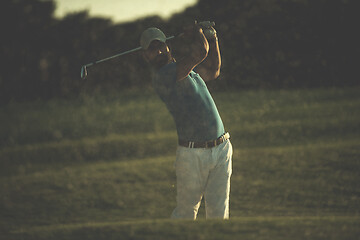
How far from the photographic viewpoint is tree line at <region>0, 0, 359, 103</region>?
1042 inches

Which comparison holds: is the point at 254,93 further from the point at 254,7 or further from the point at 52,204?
the point at 52,204

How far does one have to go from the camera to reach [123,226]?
4.98 m

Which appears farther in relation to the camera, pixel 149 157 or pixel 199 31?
pixel 149 157

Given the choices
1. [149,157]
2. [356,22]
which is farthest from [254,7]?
[149,157]

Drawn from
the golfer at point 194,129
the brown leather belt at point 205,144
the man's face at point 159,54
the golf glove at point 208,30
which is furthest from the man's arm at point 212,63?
the brown leather belt at point 205,144

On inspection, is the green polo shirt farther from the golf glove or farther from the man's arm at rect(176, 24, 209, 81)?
the golf glove

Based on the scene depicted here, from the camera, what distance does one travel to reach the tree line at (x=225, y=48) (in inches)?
1042

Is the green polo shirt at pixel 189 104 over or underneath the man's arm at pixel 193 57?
underneath

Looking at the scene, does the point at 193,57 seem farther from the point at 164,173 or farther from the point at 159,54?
the point at 164,173

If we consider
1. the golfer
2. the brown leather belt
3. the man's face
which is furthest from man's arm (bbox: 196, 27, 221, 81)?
the brown leather belt

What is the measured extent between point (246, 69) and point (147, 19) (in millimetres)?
4639

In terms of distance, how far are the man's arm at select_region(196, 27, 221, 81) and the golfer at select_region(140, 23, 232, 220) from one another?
13.1 inches

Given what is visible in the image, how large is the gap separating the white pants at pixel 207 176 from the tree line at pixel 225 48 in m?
20.8

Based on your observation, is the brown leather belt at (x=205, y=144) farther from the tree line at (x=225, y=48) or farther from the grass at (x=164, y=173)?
the tree line at (x=225, y=48)
